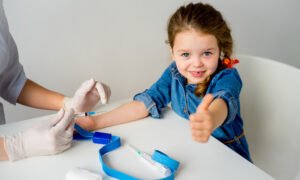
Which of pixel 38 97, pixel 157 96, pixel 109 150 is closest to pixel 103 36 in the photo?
pixel 38 97

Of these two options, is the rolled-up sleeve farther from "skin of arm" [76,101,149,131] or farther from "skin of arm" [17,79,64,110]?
"skin of arm" [76,101,149,131]

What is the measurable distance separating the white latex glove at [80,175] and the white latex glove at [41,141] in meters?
0.10

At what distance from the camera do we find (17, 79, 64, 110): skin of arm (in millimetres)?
1121

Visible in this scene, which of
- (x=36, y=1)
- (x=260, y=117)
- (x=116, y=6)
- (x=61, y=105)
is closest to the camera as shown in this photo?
(x=61, y=105)

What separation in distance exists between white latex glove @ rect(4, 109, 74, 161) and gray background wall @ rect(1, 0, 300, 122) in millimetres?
744

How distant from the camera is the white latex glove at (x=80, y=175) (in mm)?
689

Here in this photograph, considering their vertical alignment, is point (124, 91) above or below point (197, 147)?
below

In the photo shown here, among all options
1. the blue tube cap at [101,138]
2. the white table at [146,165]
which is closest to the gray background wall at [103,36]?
the white table at [146,165]

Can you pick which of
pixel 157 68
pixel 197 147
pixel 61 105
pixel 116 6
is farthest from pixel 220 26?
pixel 157 68

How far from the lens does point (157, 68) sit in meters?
1.79

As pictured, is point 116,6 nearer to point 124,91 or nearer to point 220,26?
point 124,91

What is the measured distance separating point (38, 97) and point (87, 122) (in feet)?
0.99

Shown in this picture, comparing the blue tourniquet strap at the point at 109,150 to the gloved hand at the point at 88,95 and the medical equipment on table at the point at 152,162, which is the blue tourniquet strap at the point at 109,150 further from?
the gloved hand at the point at 88,95

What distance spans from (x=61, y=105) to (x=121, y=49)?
0.61 meters
